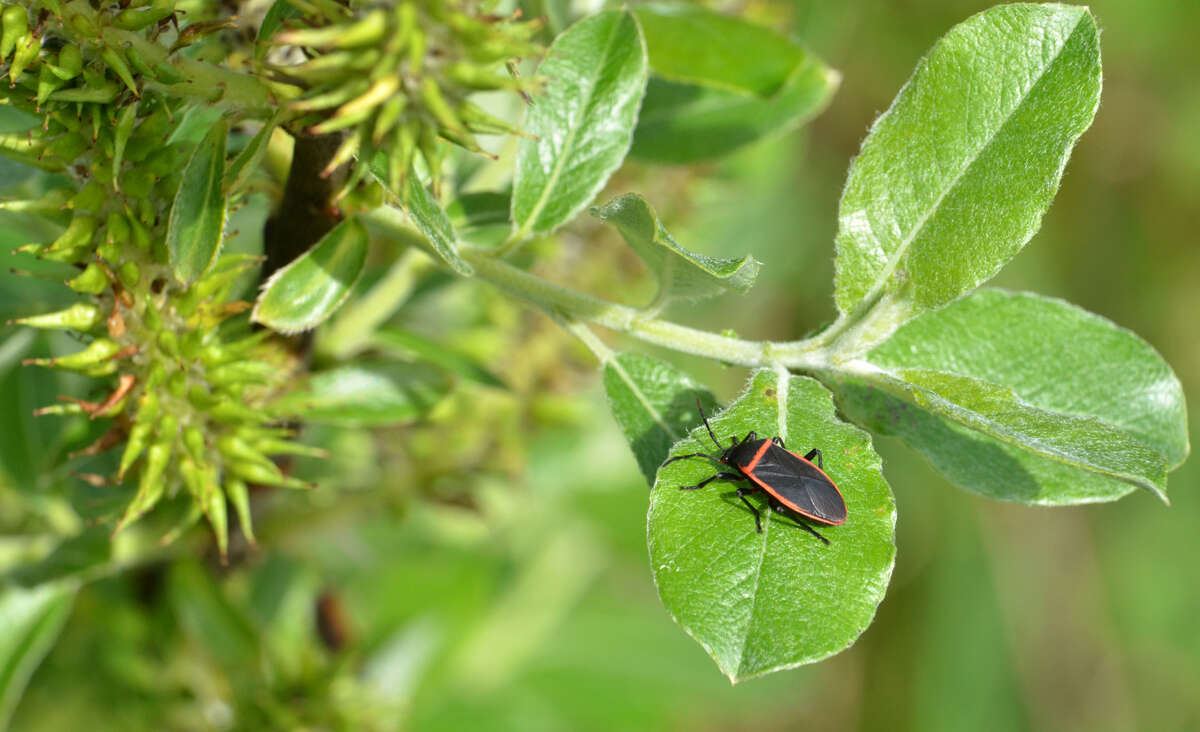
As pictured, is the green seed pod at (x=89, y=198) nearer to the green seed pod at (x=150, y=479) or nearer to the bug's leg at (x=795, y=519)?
the green seed pod at (x=150, y=479)

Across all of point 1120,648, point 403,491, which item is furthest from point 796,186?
point 403,491

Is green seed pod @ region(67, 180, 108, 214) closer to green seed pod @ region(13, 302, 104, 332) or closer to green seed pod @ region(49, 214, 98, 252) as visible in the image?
green seed pod @ region(49, 214, 98, 252)

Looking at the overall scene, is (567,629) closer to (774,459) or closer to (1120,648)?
(774,459)

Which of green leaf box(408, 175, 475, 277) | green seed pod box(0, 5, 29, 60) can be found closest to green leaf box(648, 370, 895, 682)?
green leaf box(408, 175, 475, 277)

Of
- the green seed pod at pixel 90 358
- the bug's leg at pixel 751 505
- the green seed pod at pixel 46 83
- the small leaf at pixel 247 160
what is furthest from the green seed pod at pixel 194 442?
the bug's leg at pixel 751 505

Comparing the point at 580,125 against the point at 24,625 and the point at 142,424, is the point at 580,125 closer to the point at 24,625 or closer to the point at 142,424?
the point at 142,424

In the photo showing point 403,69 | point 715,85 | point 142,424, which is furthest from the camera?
point 715,85

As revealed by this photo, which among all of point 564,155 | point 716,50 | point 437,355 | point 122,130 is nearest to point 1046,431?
point 564,155
